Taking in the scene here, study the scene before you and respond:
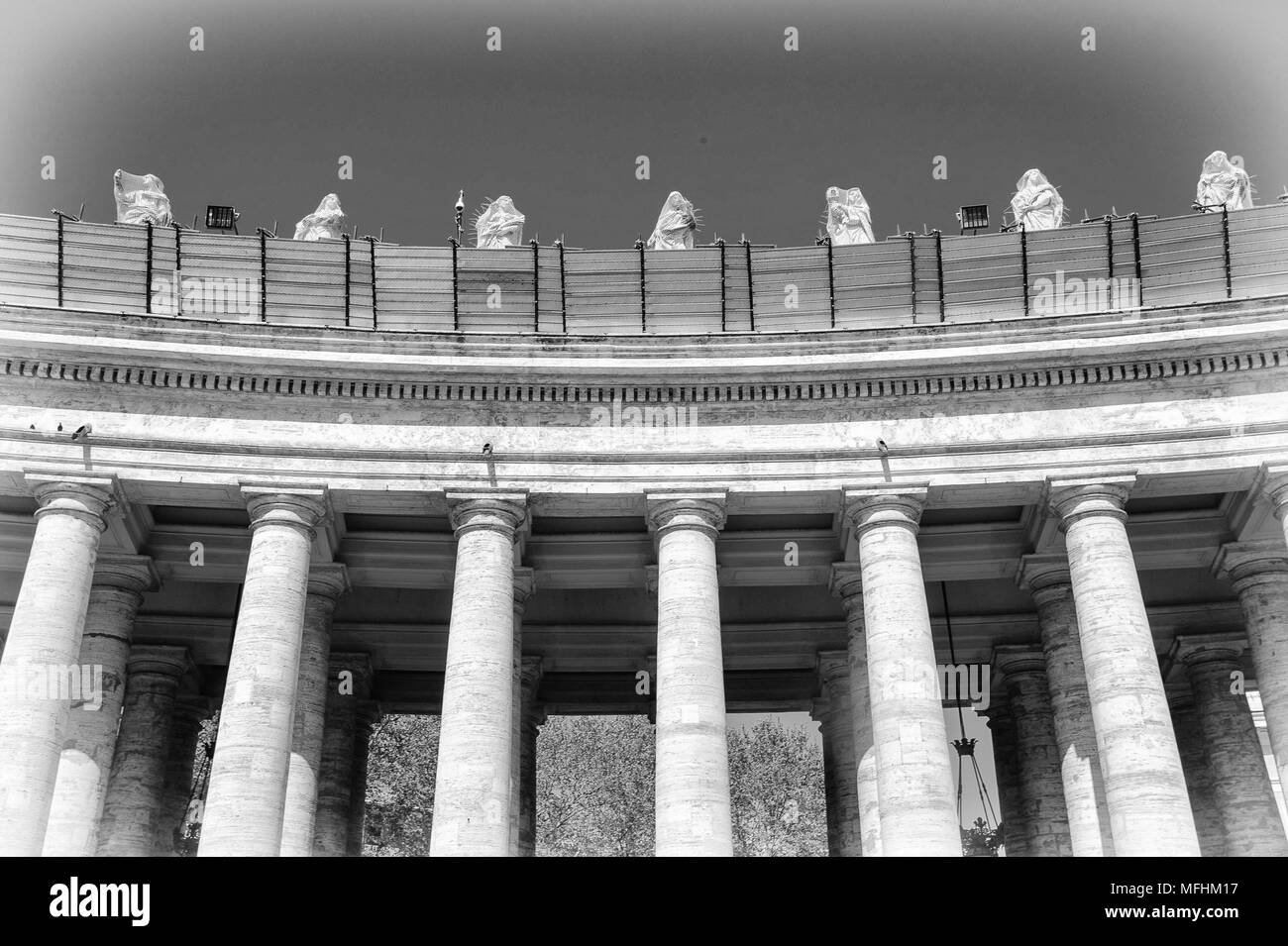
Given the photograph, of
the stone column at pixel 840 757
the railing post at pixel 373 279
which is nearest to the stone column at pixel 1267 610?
the stone column at pixel 840 757

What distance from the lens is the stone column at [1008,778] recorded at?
5200 centimetres

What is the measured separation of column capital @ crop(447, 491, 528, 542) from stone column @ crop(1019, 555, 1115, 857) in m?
19.3

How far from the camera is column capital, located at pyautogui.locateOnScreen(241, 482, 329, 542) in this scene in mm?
41938

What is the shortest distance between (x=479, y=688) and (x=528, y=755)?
529 inches

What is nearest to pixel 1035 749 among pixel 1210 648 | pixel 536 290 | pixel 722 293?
pixel 1210 648

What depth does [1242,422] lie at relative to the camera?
42281mm

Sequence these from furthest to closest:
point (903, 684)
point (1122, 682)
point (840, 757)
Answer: point (840, 757), point (903, 684), point (1122, 682)

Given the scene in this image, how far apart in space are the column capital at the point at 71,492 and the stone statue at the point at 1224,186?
129 feet

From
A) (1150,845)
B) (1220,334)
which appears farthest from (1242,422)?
(1150,845)

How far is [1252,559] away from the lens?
150 feet

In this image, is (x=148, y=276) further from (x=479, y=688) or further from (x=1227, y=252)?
(x=1227, y=252)

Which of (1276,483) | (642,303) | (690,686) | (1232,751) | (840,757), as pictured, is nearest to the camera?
(690,686)

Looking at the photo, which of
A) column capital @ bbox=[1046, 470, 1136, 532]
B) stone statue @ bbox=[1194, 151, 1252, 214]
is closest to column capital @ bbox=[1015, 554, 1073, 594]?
column capital @ bbox=[1046, 470, 1136, 532]

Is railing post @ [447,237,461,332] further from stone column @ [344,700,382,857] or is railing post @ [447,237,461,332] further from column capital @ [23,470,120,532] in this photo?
stone column @ [344,700,382,857]
